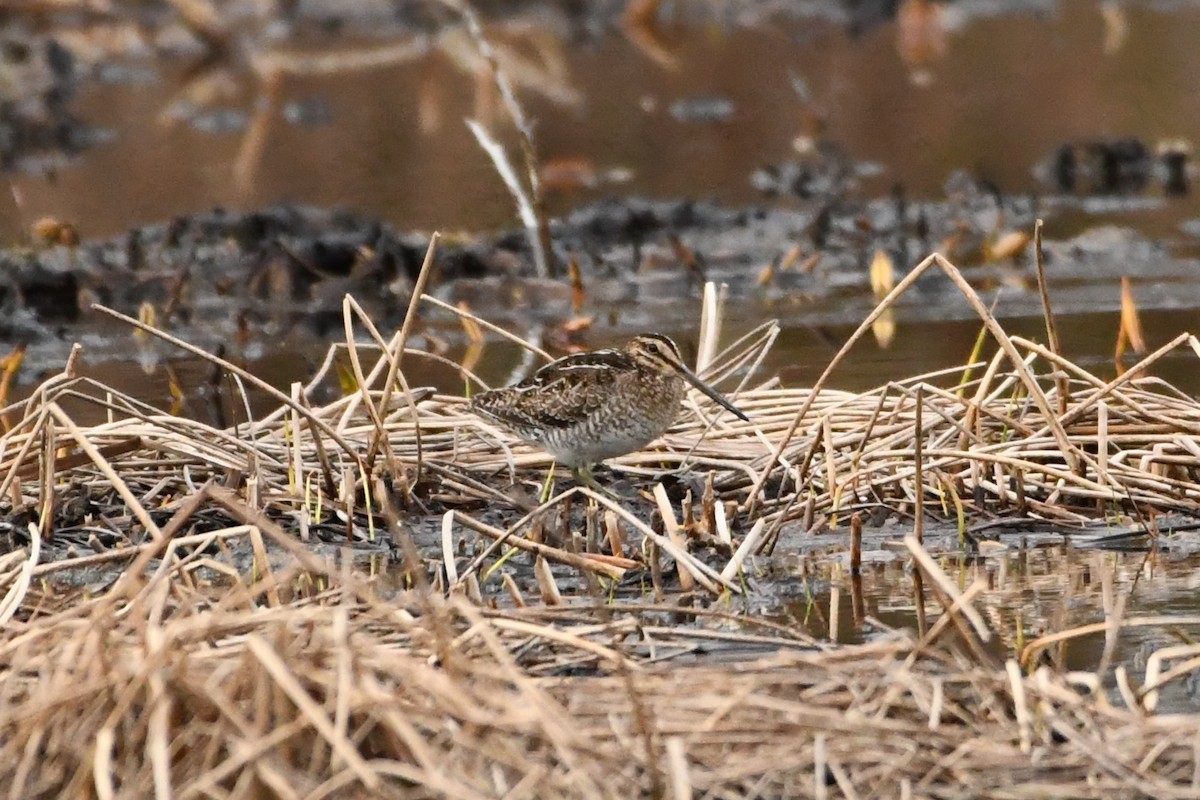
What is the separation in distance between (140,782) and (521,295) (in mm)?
7172

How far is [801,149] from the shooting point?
16.6m

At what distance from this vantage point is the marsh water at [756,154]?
29.8 ft

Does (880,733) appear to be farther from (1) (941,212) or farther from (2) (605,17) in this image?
(2) (605,17)

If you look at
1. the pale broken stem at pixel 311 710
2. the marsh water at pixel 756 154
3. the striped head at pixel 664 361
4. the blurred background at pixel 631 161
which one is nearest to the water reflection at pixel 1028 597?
the marsh water at pixel 756 154

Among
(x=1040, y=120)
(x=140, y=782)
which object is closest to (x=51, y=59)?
(x=1040, y=120)

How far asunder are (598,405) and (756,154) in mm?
10255

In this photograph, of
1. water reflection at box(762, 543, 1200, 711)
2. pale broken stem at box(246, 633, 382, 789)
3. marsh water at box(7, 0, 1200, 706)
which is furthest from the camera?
marsh water at box(7, 0, 1200, 706)

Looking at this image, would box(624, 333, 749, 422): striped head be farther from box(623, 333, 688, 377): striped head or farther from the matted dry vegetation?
the matted dry vegetation

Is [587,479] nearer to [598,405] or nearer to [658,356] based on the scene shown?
[598,405]

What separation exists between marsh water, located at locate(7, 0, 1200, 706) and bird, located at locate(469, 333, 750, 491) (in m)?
0.79

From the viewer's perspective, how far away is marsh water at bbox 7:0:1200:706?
29.8 feet

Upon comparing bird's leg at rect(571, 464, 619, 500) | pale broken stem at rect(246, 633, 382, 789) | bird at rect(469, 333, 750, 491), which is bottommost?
pale broken stem at rect(246, 633, 382, 789)

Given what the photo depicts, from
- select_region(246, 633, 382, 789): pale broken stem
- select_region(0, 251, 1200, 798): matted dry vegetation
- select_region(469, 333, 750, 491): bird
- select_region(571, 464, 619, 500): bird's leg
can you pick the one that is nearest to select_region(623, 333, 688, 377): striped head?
select_region(469, 333, 750, 491): bird

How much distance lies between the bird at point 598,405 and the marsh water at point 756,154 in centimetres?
79
